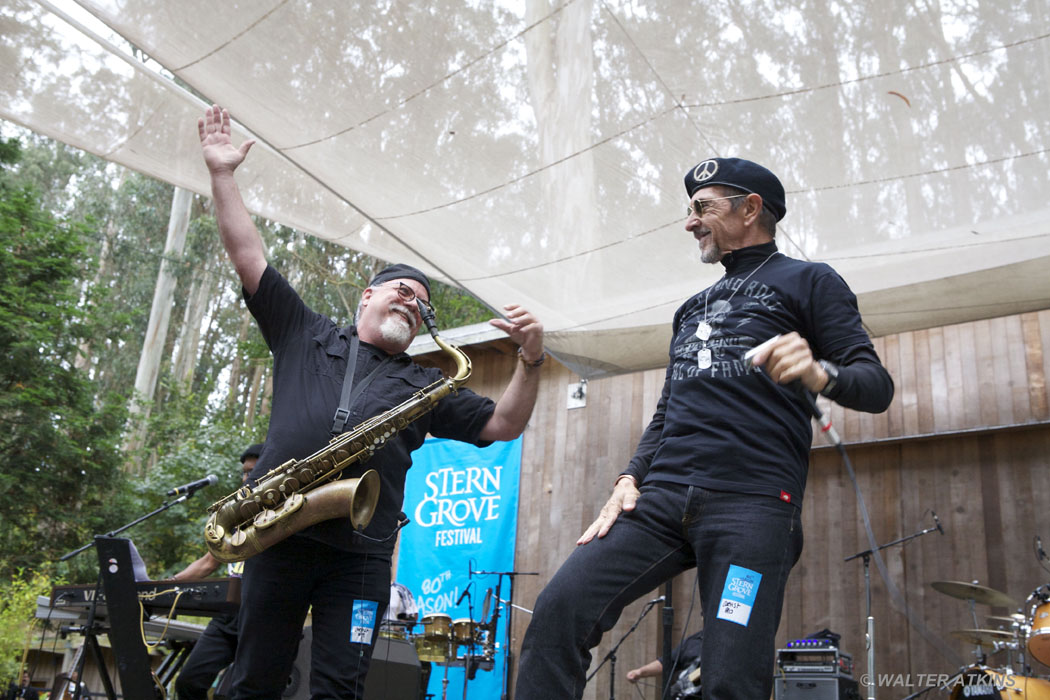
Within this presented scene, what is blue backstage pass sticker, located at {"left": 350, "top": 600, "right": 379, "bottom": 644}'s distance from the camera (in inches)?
105

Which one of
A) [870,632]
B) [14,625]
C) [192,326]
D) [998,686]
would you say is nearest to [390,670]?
[870,632]

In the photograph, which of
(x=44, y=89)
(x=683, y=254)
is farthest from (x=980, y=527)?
(x=44, y=89)

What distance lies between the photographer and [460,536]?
8.30 metres

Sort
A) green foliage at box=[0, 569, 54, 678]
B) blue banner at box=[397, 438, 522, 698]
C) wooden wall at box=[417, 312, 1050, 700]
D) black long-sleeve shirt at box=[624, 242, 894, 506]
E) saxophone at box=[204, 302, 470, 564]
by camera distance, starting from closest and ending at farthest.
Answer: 1. black long-sleeve shirt at box=[624, 242, 894, 506]
2. saxophone at box=[204, 302, 470, 564]
3. wooden wall at box=[417, 312, 1050, 700]
4. blue banner at box=[397, 438, 522, 698]
5. green foliage at box=[0, 569, 54, 678]

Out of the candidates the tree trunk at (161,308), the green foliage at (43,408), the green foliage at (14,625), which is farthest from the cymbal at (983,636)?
the tree trunk at (161,308)

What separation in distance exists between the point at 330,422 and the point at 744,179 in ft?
5.08

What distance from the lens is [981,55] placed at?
3.78 meters

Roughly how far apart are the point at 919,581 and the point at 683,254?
2.87 m

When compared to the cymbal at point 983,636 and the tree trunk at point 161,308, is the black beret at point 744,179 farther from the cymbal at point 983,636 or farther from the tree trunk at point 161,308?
the tree trunk at point 161,308

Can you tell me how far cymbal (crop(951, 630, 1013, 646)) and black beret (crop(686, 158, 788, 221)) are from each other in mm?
3878

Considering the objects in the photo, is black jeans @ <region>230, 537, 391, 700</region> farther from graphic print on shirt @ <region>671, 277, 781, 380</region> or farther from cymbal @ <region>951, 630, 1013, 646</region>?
cymbal @ <region>951, 630, 1013, 646</region>

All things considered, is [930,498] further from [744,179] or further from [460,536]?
[744,179]

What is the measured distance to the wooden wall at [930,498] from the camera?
5.87m

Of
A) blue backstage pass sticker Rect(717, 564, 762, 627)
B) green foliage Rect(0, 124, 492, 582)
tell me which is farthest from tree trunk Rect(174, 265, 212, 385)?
blue backstage pass sticker Rect(717, 564, 762, 627)
